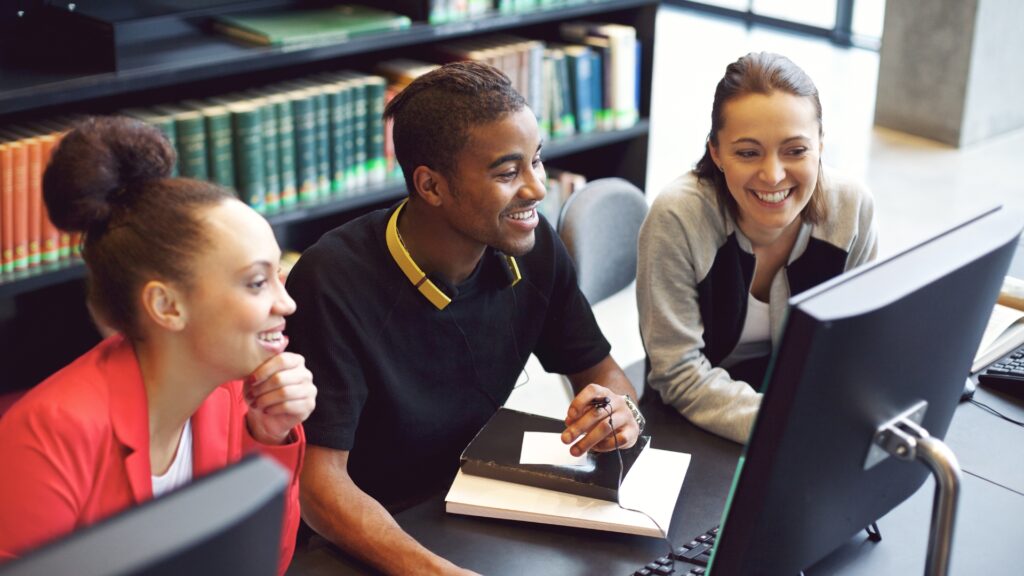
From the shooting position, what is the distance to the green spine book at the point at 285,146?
3010 mm

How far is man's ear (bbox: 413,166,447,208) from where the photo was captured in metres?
1.82

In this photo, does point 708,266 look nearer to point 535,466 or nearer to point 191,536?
point 535,466

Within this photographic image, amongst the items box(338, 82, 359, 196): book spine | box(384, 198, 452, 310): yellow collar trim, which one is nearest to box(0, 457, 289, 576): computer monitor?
box(384, 198, 452, 310): yellow collar trim

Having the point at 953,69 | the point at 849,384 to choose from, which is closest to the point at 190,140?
the point at 849,384

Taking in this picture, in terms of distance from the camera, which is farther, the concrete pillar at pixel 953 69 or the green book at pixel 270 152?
the concrete pillar at pixel 953 69

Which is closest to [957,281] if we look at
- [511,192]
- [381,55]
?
[511,192]

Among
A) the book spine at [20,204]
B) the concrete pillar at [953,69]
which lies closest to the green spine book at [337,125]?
the book spine at [20,204]

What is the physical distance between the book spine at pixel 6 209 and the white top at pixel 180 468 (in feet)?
4.50

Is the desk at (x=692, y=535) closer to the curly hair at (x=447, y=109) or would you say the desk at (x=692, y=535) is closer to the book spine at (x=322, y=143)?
the curly hair at (x=447, y=109)

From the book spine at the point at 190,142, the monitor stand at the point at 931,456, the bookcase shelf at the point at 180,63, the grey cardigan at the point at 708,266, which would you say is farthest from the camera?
the book spine at the point at 190,142

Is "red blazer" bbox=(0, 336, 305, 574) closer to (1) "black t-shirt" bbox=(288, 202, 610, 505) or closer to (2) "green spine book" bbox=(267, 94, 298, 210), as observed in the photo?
(1) "black t-shirt" bbox=(288, 202, 610, 505)

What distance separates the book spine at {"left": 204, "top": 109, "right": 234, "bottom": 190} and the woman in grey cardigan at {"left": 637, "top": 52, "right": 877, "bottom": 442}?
1.30 meters

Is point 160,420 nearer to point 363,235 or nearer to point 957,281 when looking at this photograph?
point 363,235

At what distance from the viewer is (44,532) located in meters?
1.31
